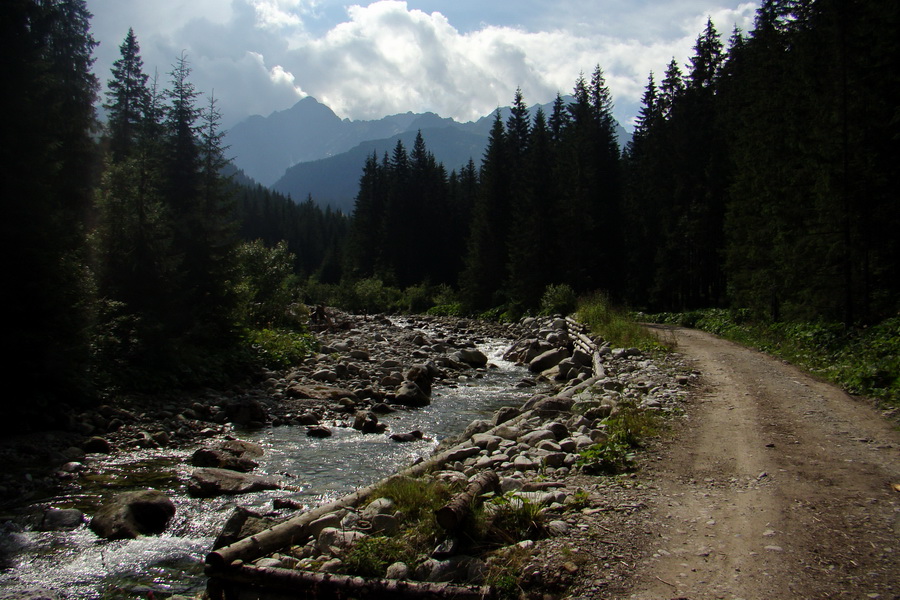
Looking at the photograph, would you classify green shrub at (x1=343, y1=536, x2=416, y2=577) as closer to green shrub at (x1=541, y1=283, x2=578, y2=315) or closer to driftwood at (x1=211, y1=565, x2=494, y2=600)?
driftwood at (x1=211, y1=565, x2=494, y2=600)

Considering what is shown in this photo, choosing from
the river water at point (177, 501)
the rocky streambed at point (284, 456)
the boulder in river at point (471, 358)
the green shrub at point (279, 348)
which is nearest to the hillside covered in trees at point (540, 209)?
the green shrub at point (279, 348)

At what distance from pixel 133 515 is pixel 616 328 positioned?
646 inches

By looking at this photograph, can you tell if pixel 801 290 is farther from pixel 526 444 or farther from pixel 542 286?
pixel 542 286

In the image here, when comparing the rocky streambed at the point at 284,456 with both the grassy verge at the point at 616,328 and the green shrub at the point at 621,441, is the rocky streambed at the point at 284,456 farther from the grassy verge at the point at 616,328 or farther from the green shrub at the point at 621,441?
the grassy verge at the point at 616,328

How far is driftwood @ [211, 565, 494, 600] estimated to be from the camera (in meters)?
3.96

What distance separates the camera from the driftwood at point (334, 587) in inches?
156

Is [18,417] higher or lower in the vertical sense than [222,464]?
higher

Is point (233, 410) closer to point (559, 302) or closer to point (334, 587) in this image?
point (334, 587)

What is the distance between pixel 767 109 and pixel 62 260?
23536 millimetres

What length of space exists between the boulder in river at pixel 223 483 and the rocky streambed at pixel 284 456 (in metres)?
0.02

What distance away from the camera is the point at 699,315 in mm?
26266

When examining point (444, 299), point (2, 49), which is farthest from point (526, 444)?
point (444, 299)

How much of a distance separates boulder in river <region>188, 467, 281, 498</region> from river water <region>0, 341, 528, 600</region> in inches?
6.5

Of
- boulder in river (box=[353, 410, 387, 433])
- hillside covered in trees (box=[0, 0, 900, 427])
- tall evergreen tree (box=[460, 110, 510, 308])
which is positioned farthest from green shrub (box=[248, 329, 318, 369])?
tall evergreen tree (box=[460, 110, 510, 308])
